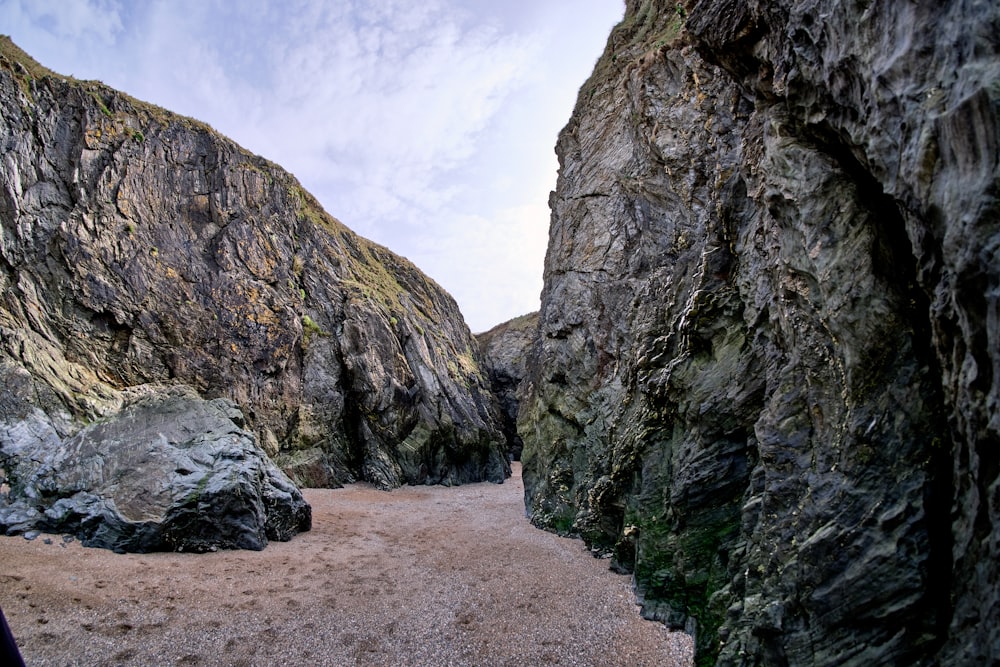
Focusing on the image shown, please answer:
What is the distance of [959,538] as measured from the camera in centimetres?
406

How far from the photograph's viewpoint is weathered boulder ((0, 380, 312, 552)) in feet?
36.6

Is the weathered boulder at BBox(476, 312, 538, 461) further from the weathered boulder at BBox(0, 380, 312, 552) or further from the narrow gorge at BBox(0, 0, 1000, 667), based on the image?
the weathered boulder at BBox(0, 380, 312, 552)

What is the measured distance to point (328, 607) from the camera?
851cm

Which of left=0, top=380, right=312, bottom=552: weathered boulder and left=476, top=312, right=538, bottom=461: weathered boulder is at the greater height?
left=476, top=312, right=538, bottom=461: weathered boulder

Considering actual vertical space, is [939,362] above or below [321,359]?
below

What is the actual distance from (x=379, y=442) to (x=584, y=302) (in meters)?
14.9

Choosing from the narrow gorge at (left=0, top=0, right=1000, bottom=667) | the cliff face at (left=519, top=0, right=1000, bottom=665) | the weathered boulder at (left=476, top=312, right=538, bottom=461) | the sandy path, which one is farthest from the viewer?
the weathered boulder at (left=476, top=312, right=538, bottom=461)

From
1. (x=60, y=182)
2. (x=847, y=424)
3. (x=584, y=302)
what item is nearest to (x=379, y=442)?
(x=584, y=302)

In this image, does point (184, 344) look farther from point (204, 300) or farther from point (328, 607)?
point (328, 607)

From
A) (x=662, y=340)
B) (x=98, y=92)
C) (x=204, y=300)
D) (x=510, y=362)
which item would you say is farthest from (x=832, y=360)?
(x=510, y=362)

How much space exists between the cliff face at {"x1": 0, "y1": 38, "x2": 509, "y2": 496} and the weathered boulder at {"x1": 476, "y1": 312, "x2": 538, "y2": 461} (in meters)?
6.45

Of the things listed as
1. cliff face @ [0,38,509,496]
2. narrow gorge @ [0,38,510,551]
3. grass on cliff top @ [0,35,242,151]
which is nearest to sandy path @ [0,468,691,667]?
narrow gorge @ [0,38,510,551]

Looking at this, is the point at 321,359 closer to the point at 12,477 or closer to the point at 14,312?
the point at 14,312

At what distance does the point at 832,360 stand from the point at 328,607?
27.3 ft
